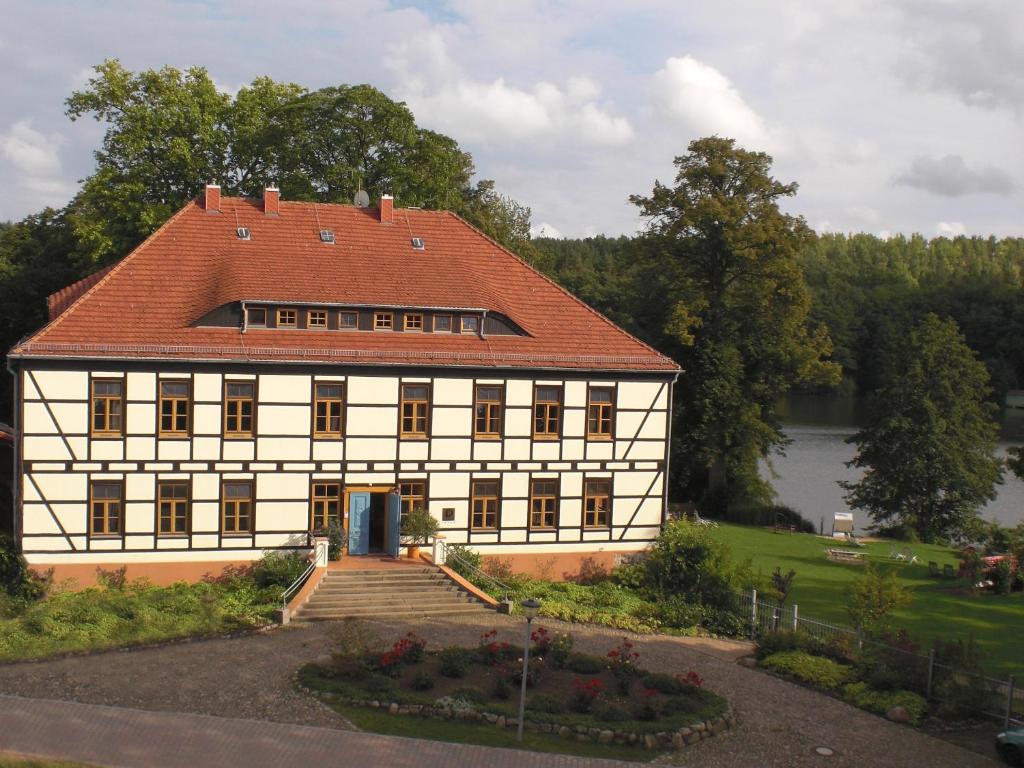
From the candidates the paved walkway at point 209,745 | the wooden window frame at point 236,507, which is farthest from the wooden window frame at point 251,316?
the paved walkway at point 209,745

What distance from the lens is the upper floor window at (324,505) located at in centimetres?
2609

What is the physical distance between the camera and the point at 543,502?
2780cm

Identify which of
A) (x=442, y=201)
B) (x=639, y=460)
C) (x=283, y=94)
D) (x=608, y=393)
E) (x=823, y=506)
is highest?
(x=283, y=94)

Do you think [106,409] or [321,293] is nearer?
[106,409]

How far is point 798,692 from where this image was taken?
19.5m

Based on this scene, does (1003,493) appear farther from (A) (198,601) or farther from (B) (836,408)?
(A) (198,601)

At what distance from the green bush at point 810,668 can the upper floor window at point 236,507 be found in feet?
40.4

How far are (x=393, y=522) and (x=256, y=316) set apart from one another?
6.00 meters

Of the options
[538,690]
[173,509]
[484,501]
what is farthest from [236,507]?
[538,690]

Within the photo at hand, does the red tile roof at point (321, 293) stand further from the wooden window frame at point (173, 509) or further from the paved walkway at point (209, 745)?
the paved walkway at point (209, 745)

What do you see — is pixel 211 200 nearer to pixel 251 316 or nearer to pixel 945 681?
pixel 251 316

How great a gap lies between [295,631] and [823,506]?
106 ft

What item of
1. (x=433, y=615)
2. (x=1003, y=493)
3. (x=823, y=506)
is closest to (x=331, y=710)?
(x=433, y=615)

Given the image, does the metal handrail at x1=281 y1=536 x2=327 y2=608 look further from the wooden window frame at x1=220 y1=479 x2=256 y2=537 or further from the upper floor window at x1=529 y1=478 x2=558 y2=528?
the upper floor window at x1=529 y1=478 x2=558 y2=528
